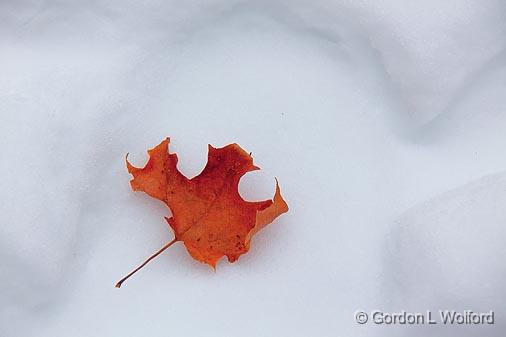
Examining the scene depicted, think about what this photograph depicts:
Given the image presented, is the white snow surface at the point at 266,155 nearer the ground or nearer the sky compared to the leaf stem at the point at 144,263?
nearer the sky

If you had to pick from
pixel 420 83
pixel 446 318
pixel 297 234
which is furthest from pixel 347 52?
pixel 446 318

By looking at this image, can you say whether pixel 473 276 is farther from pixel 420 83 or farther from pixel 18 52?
pixel 18 52

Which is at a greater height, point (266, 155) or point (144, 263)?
point (266, 155)

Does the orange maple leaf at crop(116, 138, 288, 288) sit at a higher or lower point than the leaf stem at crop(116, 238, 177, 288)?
higher
